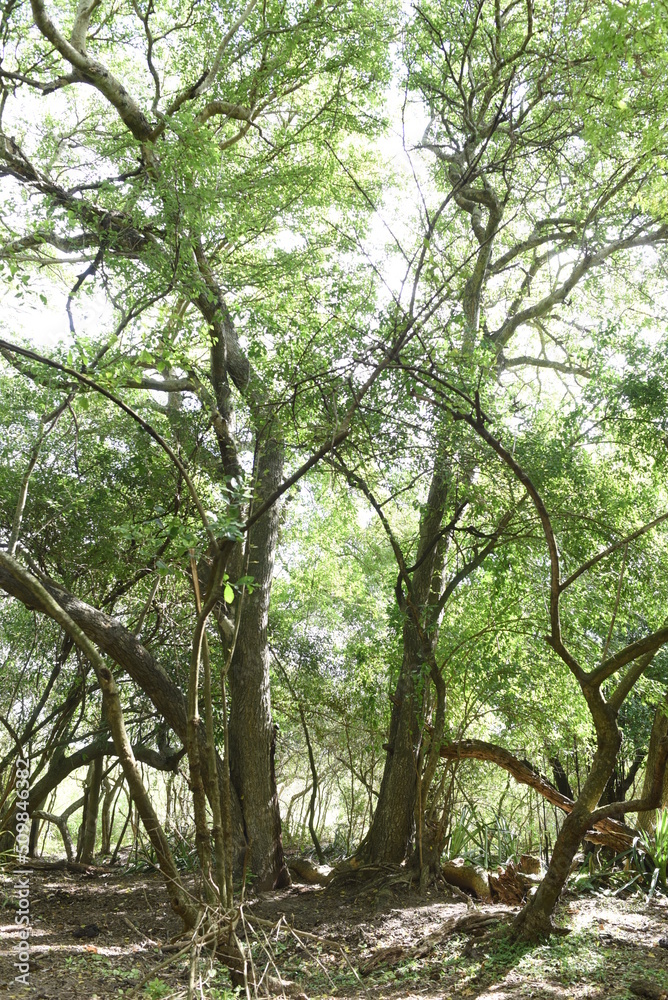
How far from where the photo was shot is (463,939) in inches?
179

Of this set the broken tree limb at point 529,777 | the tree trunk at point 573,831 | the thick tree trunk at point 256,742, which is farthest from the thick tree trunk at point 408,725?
the tree trunk at point 573,831

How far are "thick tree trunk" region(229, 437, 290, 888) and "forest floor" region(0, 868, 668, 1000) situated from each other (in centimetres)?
35

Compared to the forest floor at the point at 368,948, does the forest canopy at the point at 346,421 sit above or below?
above

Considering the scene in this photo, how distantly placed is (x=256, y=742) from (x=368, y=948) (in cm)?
208

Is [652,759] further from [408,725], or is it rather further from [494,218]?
[494,218]

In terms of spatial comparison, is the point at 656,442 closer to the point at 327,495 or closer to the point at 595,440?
the point at 595,440

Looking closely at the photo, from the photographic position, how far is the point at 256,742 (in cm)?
638

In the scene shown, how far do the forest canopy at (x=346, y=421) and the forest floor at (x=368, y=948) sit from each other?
35 cm

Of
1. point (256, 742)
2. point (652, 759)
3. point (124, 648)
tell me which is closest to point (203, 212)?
point (124, 648)

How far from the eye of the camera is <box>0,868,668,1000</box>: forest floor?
372 cm

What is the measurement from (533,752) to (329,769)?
373cm

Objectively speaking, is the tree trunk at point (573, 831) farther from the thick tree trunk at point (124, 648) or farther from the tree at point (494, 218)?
the thick tree trunk at point (124, 648)

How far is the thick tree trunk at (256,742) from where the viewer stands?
6199 millimetres

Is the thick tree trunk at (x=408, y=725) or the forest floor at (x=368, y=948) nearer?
the forest floor at (x=368, y=948)
